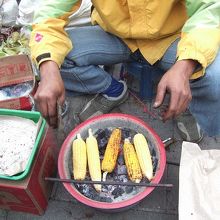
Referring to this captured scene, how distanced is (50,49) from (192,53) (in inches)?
35.1

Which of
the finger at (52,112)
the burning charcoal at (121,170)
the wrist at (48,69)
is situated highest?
the wrist at (48,69)

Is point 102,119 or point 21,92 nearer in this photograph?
point 102,119

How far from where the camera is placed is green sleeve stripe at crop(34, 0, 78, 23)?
243 cm

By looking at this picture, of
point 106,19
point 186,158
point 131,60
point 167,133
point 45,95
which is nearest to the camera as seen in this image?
point 45,95

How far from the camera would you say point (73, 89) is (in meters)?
2.98

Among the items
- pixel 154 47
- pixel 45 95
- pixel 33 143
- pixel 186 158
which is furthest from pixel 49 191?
pixel 154 47

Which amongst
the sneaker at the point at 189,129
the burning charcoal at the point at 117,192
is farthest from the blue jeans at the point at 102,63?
the burning charcoal at the point at 117,192

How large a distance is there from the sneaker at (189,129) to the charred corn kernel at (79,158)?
0.88 m

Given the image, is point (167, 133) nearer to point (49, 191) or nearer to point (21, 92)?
point (49, 191)

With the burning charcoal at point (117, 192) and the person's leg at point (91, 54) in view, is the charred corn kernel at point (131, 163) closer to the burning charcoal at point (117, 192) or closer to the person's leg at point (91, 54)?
the burning charcoal at point (117, 192)

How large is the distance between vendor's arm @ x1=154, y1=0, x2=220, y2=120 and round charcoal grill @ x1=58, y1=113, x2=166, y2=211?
0.40 meters

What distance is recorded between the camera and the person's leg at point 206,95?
7.60 ft

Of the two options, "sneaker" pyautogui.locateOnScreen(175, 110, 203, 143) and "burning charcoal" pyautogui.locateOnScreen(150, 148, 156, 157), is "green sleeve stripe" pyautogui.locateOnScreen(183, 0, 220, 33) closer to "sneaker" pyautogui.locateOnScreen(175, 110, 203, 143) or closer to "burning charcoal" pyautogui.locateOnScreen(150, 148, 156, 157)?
"burning charcoal" pyautogui.locateOnScreen(150, 148, 156, 157)

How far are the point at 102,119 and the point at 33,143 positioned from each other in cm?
52
